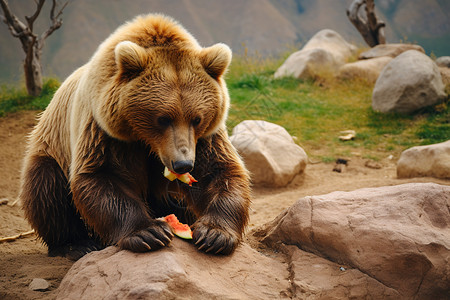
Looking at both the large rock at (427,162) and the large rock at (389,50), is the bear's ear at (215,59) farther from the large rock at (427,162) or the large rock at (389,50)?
the large rock at (389,50)

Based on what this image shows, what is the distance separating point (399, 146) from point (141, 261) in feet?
25.8

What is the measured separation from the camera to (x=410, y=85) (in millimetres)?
10438

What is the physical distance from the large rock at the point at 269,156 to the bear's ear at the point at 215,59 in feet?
12.6

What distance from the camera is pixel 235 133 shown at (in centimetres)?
801

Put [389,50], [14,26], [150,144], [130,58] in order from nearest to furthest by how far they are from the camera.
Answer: [130,58] < [150,144] < [14,26] < [389,50]

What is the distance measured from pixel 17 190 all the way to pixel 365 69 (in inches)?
420

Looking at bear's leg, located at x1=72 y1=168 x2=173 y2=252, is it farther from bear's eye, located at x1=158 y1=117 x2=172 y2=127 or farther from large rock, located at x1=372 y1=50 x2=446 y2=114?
large rock, located at x1=372 y1=50 x2=446 y2=114

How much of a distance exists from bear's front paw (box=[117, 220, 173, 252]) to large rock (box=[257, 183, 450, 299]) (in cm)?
103

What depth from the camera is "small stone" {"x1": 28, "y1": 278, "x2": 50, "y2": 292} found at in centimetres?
318

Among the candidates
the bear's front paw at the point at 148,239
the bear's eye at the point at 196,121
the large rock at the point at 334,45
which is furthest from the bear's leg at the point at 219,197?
the large rock at the point at 334,45

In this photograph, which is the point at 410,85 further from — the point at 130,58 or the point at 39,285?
the point at 39,285

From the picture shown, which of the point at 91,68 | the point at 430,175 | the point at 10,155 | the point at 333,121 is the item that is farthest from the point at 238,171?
the point at 333,121

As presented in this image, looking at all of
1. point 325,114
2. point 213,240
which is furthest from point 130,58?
point 325,114

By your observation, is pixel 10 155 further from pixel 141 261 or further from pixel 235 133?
pixel 141 261
